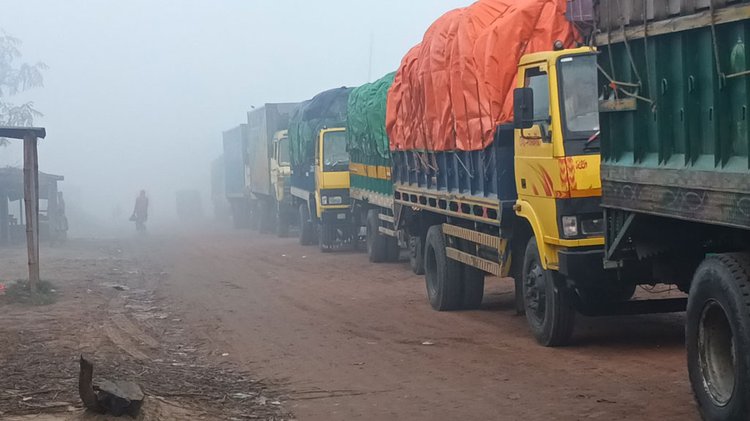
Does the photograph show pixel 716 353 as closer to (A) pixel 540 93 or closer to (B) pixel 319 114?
(A) pixel 540 93

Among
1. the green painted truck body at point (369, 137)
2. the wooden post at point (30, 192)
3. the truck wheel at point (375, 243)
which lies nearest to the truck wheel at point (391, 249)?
the truck wheel at point (375, 243)

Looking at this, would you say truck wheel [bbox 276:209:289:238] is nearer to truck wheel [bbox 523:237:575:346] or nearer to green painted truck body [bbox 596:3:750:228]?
truck wheel [bbox 523:237:575:346]

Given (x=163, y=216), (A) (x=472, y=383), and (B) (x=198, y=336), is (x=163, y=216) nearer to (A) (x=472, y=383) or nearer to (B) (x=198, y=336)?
(B) (x=198, y=336)

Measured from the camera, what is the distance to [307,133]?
2827cm

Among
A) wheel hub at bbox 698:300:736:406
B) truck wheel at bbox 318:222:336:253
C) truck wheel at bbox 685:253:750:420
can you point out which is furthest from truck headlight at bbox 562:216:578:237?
truck wheel at bbox 318:222:336:253

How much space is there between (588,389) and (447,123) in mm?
5399

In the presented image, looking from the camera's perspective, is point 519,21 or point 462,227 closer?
point 519,21

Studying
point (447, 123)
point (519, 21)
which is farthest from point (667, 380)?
point (447, 123)

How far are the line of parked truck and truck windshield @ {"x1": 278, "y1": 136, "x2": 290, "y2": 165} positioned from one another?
15570 mm

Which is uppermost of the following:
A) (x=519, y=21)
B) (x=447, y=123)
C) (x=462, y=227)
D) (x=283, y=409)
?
(x=519, y=21)

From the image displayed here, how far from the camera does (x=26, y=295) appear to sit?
16.2 meters

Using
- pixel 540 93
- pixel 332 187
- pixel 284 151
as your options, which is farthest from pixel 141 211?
pixel 540 93

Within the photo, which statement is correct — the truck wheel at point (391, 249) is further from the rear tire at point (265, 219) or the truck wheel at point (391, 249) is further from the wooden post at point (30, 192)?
the rear tire at point (265, 219)

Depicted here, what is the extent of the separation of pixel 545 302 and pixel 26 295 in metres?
8.72
